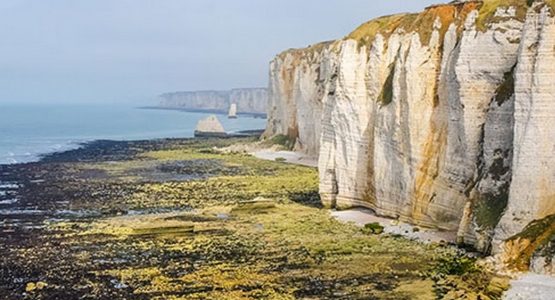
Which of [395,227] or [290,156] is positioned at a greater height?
[395,227]

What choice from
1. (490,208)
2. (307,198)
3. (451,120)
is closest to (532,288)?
(490,208)

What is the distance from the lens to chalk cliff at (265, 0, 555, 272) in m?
28.0

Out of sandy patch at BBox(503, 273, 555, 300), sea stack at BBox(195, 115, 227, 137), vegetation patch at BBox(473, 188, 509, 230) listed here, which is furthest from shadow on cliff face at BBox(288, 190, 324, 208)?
sea stack at BBox(195, 115, 227, 137)

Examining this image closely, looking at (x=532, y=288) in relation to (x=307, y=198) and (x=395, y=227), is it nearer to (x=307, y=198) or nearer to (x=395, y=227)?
(x=395, y=227)

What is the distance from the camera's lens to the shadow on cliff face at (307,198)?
46594 mm

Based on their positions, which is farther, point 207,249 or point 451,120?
point 451,120

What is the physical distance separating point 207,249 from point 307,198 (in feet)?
58.2

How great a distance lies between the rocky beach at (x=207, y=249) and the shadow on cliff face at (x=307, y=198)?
14 centimetres

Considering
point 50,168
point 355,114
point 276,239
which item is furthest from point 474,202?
point 50,168

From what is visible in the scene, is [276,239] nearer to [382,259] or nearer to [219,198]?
[382,259]

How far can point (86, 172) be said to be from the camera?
70750 millimetres

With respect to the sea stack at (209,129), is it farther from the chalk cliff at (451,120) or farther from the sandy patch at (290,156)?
the chalk cliff at (451,120)

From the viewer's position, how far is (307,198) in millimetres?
49594

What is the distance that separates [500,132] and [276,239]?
1203cm
